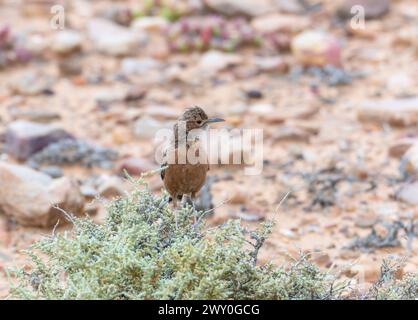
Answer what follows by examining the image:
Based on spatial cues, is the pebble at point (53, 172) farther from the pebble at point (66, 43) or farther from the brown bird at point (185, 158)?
the pebble at point (66, 43)

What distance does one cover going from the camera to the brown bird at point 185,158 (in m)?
5.88

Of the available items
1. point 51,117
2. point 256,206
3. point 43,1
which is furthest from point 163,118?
point 43,1

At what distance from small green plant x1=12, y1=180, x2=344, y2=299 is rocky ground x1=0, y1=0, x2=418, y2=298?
3.64ft

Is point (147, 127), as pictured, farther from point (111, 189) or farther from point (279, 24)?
point (279, 24)

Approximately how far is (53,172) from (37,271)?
3797 mm

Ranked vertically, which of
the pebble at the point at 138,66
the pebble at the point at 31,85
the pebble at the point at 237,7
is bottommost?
the pebble at the point at 31,85

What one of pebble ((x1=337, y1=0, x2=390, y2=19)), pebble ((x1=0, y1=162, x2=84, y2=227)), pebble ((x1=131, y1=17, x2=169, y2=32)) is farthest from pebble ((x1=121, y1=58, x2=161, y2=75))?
pebble ((x1=0, y1=162, x2=84, y2=227))

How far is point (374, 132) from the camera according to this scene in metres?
9.52

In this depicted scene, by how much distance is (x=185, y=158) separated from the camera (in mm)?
5867

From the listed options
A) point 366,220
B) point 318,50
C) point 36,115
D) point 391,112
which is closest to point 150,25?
point 318,50

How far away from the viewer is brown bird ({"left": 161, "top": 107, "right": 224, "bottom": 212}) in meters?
5.88

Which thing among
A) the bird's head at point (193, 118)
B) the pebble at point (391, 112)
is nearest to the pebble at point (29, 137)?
the bird's head at point (193, 118)

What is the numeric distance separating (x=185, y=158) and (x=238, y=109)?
4.27 meters

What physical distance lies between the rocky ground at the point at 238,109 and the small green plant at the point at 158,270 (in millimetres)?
1111
